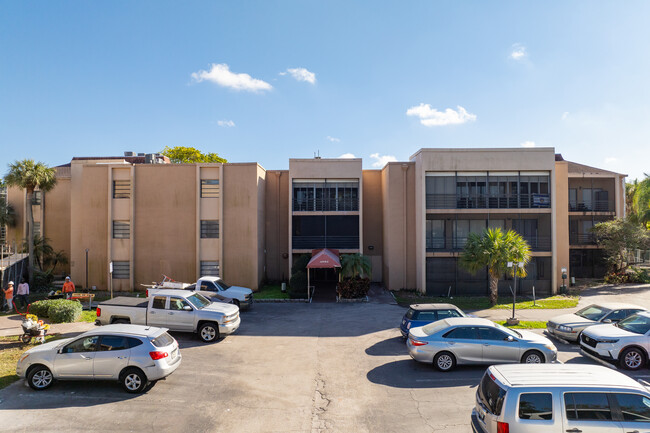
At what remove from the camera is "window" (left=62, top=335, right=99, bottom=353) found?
31.2ft

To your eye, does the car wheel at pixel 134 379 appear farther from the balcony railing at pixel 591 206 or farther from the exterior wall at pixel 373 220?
the balcony railing at pixel 591 206

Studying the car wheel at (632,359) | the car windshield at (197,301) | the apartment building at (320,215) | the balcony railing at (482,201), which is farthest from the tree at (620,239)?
the car windshield at (197,301)

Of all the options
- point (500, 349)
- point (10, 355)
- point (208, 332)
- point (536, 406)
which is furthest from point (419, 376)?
point (10, 355)

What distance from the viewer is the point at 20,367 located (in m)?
9.42

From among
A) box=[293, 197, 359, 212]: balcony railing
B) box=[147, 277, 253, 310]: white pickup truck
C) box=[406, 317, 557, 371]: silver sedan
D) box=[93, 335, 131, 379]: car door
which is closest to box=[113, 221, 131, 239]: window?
box=[147, 277, 253, 310]: white pickup truck

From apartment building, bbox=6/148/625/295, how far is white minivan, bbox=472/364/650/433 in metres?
18.3

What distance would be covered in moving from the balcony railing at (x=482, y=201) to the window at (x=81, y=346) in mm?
20357

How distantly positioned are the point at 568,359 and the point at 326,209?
1705 cm

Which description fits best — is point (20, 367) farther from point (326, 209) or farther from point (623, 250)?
point (623, 250)

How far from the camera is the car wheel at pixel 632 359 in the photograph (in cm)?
1143

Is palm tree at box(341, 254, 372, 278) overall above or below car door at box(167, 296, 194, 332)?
above

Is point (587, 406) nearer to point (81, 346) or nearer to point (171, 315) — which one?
point (81, 346)

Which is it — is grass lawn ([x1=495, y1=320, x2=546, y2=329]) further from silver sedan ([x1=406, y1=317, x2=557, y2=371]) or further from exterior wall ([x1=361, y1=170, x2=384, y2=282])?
exterior wall ([x1=361, y1=170, x2=384, y2=282])

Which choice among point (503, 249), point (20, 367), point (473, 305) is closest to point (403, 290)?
point (473, 305)
